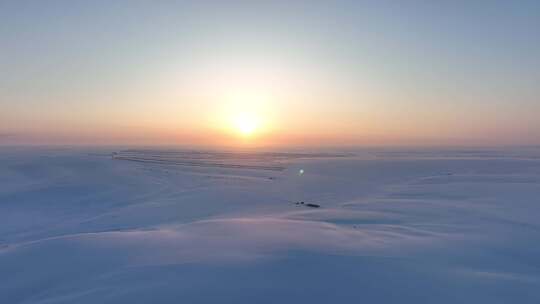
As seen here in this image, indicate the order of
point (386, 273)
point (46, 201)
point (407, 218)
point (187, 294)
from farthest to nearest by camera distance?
point (46, 201) → point (407, 218) → point (386, 273) → point (187, 294)

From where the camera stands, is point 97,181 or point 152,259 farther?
point 97,181

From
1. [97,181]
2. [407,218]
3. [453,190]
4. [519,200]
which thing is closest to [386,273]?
[407,218]

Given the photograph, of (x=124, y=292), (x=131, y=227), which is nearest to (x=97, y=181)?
(x=131, y=227)

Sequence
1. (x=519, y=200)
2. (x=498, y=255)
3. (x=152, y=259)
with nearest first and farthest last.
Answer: (x=152, y=259)
(x=498, y=255)
(x=519, y=200)

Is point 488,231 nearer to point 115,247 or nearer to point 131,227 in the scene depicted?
point 115,247

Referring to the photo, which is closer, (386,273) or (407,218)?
(386,273)

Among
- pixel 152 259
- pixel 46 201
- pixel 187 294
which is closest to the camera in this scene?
pixel 187 294

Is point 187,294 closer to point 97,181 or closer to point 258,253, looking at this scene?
point 258,253

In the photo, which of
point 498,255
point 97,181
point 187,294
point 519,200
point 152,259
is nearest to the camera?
point 187,294
